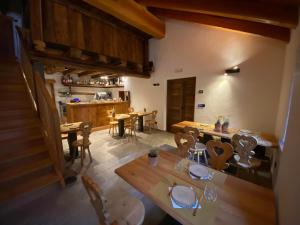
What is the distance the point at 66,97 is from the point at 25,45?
4735mm

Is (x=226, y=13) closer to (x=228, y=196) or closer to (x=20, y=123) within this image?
(x=228, y=196)

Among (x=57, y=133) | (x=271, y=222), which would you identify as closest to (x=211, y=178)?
(x=271, y=222)

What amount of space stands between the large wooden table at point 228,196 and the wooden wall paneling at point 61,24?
3.37 meters

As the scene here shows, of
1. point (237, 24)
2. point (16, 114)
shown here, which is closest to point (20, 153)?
point (16, 114)

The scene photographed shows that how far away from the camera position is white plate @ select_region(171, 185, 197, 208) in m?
0.97

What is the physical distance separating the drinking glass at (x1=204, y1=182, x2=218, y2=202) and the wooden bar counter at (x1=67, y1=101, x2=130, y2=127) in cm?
Answer: 504

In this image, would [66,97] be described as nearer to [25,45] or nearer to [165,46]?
[25,45]

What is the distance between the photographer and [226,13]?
2.21 m

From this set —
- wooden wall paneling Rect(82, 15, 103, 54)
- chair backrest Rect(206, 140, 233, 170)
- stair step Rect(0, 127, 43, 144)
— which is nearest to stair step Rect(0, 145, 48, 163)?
stair step Rect(0, 127, 43, 144)

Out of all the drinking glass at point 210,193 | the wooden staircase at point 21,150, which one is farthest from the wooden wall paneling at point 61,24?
the drinking glass at point 210,193

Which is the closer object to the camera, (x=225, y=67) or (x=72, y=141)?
(x=72, y=141)

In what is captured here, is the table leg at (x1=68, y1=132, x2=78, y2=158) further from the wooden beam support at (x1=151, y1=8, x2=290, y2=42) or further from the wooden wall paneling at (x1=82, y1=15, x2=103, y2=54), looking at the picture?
Answer: the wooden beam support at (x1=151, y1=8, x2=290, y2=42)

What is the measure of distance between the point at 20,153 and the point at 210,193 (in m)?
2.91

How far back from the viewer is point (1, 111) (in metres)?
2.57
